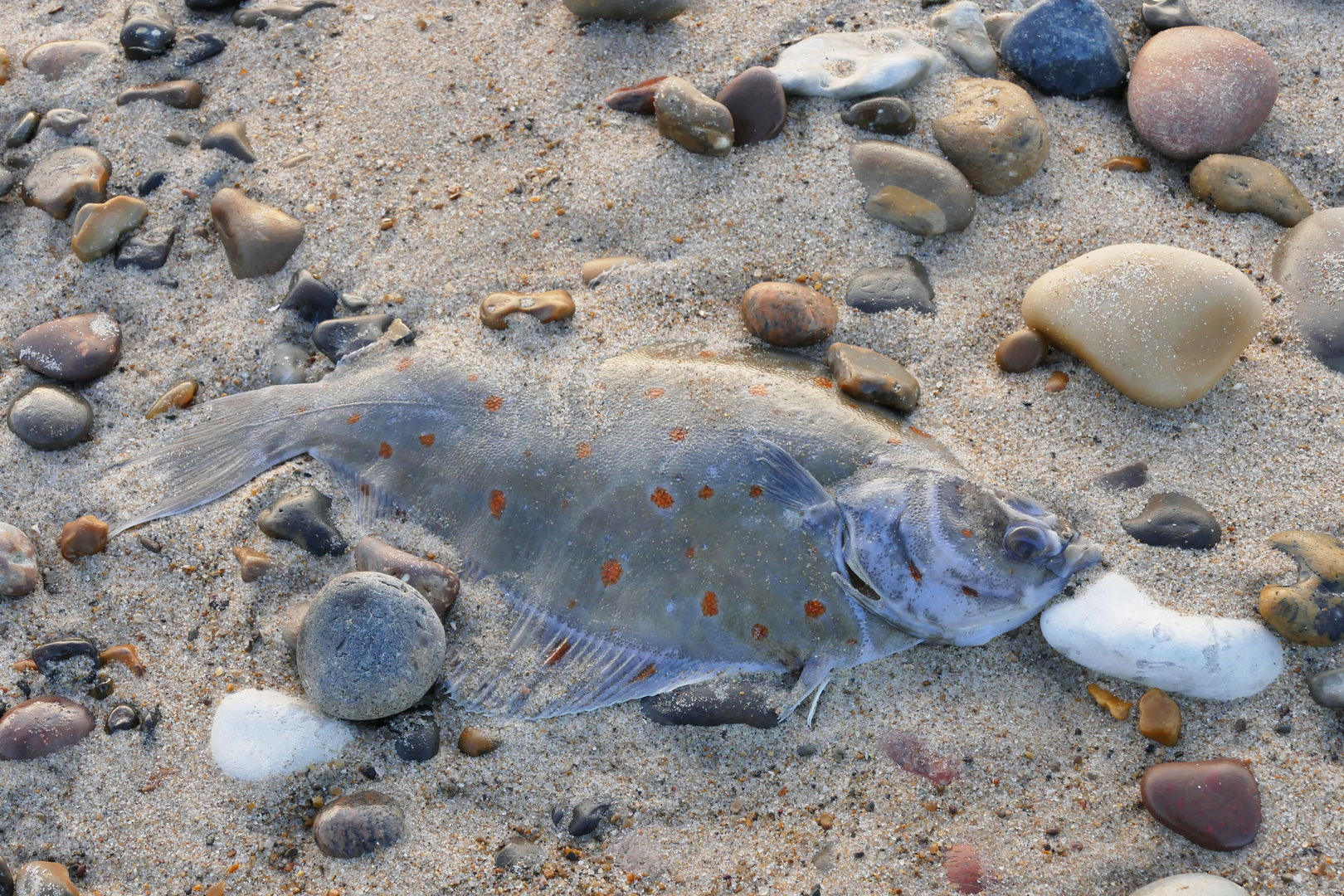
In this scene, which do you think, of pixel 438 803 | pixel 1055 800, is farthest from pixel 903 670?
pixel 438 803

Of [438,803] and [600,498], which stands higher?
[600,498]

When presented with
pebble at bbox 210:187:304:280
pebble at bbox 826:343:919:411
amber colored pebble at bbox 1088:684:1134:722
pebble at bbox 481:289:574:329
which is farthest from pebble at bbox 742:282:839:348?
pebble at bbox 210:187:304:280

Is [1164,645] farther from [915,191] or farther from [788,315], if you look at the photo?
[915,191]

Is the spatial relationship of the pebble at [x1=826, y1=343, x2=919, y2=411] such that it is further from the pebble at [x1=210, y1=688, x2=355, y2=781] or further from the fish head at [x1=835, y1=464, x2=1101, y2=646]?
the pebble at [x1=210, y1=688, x2=355, y2=781]

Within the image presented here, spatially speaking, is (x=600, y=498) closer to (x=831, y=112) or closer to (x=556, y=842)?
(x=556, y=842)

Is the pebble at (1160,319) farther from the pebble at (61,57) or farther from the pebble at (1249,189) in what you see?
the pebble at (61,57)

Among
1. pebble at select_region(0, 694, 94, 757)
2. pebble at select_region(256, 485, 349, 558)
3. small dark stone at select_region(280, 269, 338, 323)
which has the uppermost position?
small dark stone at select_region(280, 269, 338, 323)
